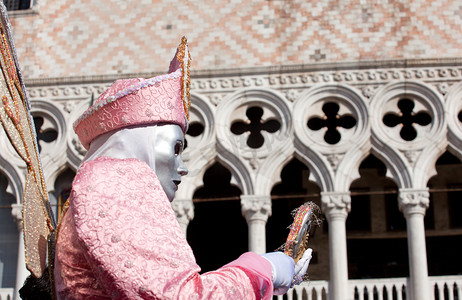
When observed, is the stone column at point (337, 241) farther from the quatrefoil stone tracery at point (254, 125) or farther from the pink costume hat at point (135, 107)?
the pink costume hat at point (135, 107)

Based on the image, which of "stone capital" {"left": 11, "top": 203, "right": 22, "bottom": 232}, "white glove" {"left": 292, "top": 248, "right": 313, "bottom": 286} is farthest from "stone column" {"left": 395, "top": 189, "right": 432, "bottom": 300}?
"white glove" {"left": 292, "top": 248, "right": 313, "bottom": 286}

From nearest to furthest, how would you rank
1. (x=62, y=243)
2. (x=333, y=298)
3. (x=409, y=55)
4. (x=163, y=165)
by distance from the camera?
1. (x=62, y=243)
2. (x=163, y=165)
3. (x=333, y=298)
4. (x=409, y=55)

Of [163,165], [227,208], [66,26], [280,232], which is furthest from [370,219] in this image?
[163,165]

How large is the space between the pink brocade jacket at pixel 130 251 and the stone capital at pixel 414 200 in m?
6.47

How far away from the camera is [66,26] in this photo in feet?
33.2

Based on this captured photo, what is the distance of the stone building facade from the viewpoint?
8984 mm

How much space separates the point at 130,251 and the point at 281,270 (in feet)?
1.83

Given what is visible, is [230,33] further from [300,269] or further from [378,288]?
[300,269]

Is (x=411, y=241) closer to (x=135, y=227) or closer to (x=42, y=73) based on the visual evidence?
(x=42, y=73)

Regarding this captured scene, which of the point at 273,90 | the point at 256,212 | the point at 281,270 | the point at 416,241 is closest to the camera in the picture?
the point at 281,270

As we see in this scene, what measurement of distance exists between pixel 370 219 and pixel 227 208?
2106mm

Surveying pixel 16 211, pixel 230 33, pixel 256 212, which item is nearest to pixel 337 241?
pixel 256 212

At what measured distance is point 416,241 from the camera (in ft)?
28.1

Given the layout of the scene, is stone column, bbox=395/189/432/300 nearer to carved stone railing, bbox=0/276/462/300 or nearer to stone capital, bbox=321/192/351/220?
carved stone railing, bbox=0/276/462/300
